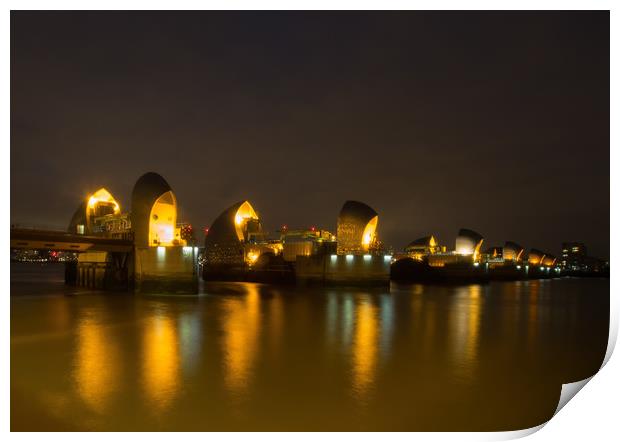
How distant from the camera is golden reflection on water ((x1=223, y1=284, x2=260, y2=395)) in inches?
334

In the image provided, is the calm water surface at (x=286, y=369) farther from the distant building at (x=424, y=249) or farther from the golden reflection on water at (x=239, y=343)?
the distant building at (x=424, y=249)

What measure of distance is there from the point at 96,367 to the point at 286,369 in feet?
12.6

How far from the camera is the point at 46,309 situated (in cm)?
1898

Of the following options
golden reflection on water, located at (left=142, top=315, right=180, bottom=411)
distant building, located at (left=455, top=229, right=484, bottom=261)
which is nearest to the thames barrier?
distant building, located at (left=455, top=229, right=484, bottom=261)

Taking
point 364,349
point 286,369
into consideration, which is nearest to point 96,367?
point 286,369

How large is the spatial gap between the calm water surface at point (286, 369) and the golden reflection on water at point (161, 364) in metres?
0.03

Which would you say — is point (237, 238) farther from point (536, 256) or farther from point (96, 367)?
point (536, 256)

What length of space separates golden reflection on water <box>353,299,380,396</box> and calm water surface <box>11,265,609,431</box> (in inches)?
1.9

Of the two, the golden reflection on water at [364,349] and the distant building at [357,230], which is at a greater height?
the distant building at [357,230]

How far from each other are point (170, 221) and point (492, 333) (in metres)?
18.2

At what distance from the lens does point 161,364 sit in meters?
9.47

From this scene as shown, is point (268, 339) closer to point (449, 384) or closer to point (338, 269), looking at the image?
point (449, 384)

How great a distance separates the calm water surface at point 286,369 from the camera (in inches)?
258

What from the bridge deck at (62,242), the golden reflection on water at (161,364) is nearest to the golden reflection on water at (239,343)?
the golden reflection on water at (161,364)
